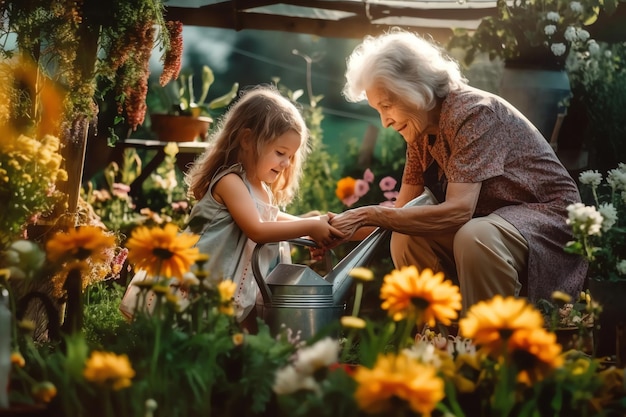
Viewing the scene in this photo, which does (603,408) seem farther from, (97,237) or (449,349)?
(97,237)

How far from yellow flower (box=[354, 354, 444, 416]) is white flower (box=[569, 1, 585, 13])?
3.14 metres

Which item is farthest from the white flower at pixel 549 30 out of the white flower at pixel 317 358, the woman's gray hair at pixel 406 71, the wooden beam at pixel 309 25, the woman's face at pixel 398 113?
the white flower at pixel 317 358

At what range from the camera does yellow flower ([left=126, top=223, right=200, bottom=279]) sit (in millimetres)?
1675

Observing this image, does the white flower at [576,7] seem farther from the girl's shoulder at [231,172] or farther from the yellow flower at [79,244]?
the yellow flower at [79,244]

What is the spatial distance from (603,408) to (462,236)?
1105 mm

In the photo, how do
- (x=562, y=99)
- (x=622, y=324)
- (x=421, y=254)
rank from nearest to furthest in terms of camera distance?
(x=622, y=324), (x=421, y=254), (x=562, y=99)

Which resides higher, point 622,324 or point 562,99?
point 562,99

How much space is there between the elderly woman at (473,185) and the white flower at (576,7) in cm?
126

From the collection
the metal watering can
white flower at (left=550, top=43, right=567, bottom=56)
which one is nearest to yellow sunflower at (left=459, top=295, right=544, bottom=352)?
the metal watering can

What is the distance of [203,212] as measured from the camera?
292cm

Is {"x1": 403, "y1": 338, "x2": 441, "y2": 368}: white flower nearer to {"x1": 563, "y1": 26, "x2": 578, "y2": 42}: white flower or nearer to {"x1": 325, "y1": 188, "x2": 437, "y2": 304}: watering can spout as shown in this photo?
{"x1": 325, "y1": 188, "x2": 437, "y2": 304}: watering can spout

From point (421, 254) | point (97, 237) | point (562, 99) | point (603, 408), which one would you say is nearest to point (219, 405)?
point (97, 237)

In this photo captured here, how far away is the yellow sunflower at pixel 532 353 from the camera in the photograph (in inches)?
55.2

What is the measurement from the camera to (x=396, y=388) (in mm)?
1229
